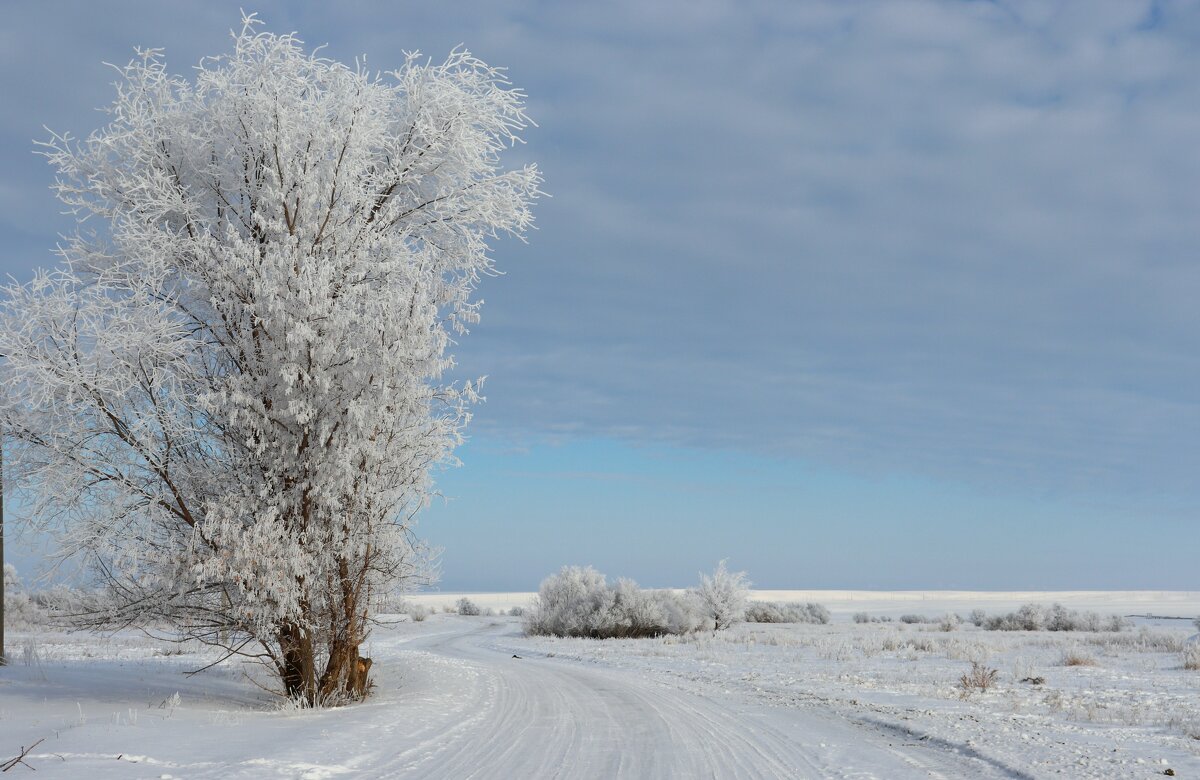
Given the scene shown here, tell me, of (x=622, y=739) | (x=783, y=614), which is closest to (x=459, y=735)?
(x=622, y=739)

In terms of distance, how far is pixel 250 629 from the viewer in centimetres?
1109

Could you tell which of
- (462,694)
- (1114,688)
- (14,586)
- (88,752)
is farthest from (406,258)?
(14,586)

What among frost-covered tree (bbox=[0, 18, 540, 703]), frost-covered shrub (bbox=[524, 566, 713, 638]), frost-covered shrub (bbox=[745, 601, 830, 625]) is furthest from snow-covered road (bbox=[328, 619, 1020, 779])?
frost-covered shrub (bbox=[745, 601, 830, 625])

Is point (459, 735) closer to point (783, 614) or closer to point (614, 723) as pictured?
point (614, 723)

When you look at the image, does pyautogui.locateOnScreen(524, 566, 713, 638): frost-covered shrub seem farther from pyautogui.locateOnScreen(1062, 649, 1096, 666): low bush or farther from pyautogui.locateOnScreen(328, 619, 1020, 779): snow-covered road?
pyautogui.locateOnScreen(328, 619, 1020, 779): snow-covered road

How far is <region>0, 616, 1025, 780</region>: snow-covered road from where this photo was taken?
23.6 feet

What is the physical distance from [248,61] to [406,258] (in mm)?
3428

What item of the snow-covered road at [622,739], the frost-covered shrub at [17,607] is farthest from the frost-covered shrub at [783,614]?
the snow-covered road at [622,739]

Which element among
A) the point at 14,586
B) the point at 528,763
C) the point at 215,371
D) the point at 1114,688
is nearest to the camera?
the point at 528,763

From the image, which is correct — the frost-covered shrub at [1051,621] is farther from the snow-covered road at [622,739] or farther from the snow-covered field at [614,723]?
the snow-covered road at [622,739]

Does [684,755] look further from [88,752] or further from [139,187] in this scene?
[139,187]

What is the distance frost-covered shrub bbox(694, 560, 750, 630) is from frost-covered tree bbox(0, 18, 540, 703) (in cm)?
3111

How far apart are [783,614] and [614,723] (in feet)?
139

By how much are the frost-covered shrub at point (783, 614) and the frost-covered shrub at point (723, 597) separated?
614cm
